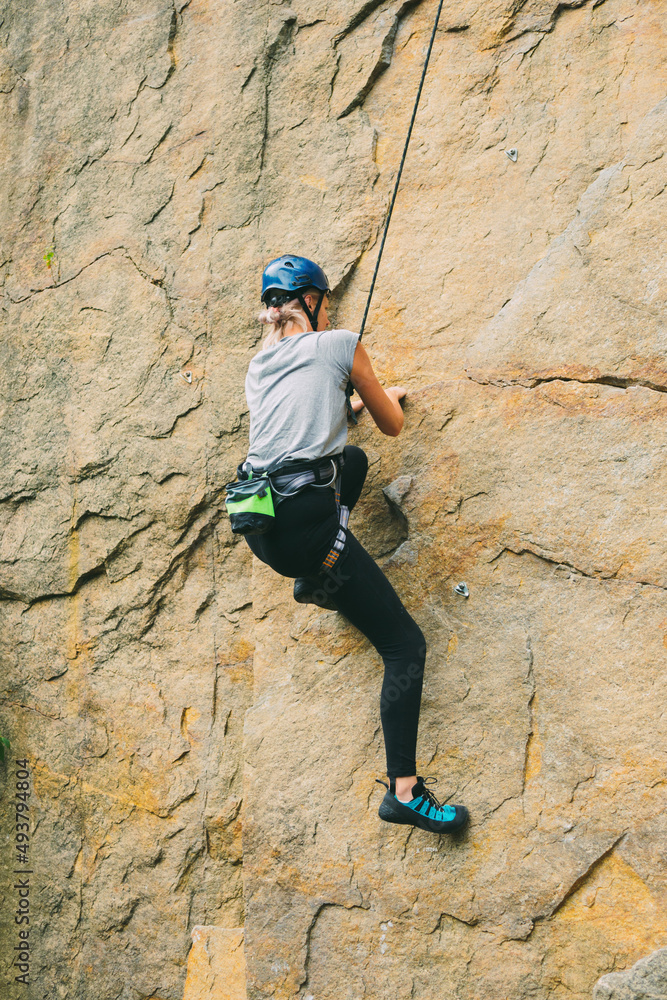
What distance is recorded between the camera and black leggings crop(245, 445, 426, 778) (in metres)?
3.03


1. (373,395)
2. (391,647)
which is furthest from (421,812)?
(373,395)

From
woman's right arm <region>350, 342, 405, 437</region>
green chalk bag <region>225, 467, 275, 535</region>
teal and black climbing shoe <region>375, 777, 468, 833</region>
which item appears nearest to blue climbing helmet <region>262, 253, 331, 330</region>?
woman's right arm <region>350, 342, 405, 437</region>

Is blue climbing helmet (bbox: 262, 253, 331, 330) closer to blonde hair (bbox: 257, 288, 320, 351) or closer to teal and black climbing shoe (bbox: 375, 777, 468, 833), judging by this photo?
blonde hair (bbox: 257, 288, 320, 351)

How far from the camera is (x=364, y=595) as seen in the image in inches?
122

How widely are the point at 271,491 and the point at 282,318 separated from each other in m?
0.69

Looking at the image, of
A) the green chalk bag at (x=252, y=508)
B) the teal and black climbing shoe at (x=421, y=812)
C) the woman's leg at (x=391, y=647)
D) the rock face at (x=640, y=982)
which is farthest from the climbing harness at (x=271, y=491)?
the rock face at (x=640, y=982)

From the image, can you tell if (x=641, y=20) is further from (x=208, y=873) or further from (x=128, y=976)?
(x=128, y=976)

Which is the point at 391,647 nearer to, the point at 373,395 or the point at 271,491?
the point at 271,491

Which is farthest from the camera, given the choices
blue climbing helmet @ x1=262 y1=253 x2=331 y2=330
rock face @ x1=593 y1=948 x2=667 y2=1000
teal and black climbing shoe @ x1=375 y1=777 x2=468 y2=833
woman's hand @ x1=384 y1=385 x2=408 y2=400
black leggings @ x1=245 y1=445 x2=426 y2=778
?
woman's hand @ x1=384 y1=385 x2=408 y2=400

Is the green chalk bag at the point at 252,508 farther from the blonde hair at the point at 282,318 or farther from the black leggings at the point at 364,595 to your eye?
the blonde hair at the point at 282,318

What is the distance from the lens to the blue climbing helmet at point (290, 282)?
3.25 m

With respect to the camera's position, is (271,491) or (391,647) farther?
(391,647)

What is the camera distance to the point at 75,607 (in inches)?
164

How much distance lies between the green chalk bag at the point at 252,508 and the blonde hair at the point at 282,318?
0.59 meters
